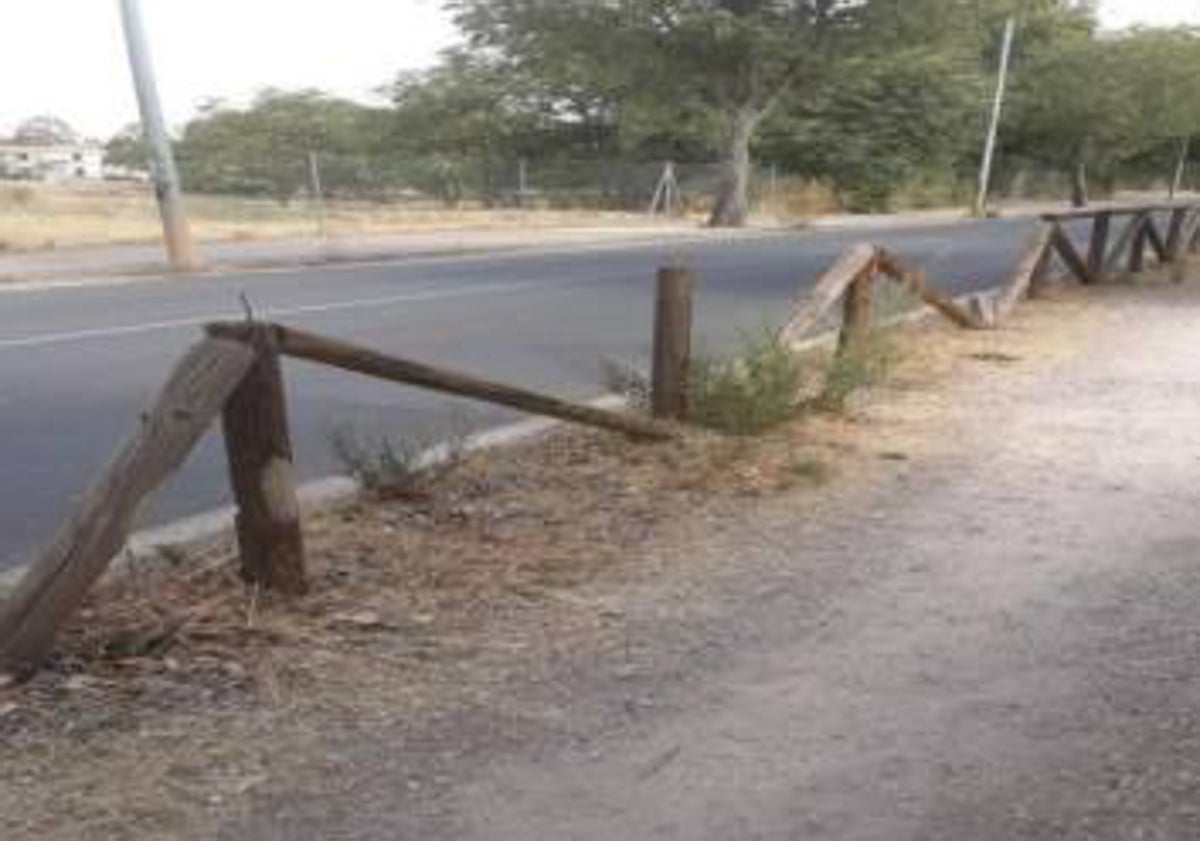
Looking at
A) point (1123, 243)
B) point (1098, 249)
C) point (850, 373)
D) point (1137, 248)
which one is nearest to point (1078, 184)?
point (1137, 248)

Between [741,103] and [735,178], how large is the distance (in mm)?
2072

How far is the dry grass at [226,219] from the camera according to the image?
94.0 ft

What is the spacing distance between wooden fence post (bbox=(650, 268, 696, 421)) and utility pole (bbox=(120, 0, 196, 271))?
14.7 m

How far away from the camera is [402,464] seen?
6598 millimetres

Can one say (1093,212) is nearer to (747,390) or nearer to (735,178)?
(747,390)

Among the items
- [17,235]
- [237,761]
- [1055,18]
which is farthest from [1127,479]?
[1055,18]

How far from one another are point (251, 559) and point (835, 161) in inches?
2060

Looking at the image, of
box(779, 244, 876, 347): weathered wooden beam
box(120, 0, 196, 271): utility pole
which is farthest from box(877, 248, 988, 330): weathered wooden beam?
box(120, 0, 196, 271): utility pole

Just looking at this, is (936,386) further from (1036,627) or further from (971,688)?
(971,688)

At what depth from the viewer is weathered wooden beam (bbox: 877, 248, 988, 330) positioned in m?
10.5

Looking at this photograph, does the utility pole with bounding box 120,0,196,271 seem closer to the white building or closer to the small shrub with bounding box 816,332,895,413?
the small shrub with bounding box 816,332,895,413

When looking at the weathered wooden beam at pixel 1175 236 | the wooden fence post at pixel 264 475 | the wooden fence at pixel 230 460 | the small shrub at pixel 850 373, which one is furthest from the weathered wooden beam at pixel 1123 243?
the wooden fence post at pixel 264 475

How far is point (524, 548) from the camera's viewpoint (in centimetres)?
600

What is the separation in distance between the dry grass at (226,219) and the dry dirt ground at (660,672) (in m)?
20.6
